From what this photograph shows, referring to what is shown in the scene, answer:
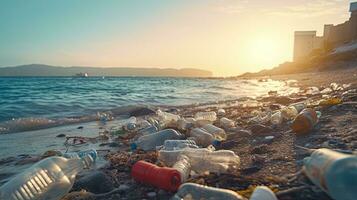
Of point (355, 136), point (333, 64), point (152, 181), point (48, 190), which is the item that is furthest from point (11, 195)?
point (333, 64)

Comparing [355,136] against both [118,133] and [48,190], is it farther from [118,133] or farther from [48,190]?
[118,133]

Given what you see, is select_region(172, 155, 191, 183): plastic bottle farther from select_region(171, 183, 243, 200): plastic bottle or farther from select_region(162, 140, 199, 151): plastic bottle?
select_region(162, 140, 199, 151): plastic bottle

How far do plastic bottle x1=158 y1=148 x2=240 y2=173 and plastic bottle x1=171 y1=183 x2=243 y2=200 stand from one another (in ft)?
2.20

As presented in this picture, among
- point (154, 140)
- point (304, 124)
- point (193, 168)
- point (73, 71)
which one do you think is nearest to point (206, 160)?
point (193, 168)

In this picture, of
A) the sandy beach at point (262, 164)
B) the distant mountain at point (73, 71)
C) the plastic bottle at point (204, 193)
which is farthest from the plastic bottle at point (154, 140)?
the distant mountain at point (73, 71)

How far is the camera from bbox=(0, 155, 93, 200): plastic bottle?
2.19 meters

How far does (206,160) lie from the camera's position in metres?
2.79

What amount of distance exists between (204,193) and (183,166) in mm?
716

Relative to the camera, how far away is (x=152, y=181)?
7.95 feet

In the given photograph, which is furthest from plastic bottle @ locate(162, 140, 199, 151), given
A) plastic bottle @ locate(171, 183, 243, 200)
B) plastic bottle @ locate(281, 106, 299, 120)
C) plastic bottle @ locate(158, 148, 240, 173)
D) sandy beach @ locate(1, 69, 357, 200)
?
plastic bottle @ locate(281, 106, 299, 120)

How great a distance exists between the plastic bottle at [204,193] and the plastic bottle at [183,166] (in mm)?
346

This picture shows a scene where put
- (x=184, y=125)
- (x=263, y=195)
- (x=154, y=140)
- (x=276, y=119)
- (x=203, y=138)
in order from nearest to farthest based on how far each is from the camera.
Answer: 1. (x=263, y=195)
2. (x=203, y=138)
3. (x=154, y=140)
4. (x=276, y=119)
5. (x=184, y=125)

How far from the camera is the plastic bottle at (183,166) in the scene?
7.75 feet

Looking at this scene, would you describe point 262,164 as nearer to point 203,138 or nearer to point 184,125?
point 203,138
